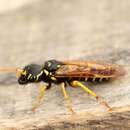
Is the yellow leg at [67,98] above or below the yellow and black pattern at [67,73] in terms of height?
below

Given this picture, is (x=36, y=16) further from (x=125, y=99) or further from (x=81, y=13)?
Answer: (x=125, y=99)

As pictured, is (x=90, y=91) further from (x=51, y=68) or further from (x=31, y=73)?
(x=31, y=73)

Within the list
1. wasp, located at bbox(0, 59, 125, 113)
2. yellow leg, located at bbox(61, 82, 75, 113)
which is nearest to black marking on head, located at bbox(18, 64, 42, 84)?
wasp, located at bbox(0, 59, 125, 113)

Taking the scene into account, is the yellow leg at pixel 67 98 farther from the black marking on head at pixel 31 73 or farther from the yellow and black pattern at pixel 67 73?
the black marking on head at pixel 31 73

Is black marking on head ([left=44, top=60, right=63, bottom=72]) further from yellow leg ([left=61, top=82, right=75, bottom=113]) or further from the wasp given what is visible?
yellow leg ([left=61, top=82, right=75, bottom=113])

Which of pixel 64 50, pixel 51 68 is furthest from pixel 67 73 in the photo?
pixel 64 50

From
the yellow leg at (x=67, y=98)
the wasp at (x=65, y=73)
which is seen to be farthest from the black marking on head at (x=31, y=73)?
the yellow leg at (x=67, y=98)
